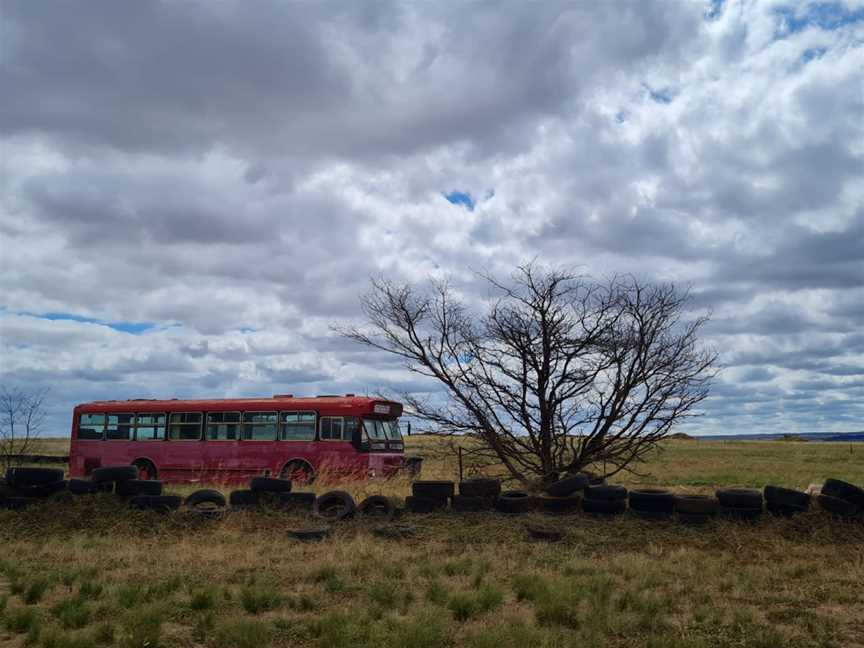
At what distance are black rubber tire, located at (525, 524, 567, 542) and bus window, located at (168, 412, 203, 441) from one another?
43.2 ft

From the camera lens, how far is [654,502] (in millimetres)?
12656

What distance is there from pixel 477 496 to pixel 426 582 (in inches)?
188

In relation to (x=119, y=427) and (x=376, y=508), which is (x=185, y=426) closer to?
(x=119, y=427)

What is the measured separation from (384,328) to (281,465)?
546cm

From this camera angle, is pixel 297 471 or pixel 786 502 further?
pixel 297 471

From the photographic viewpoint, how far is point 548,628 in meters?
6.87

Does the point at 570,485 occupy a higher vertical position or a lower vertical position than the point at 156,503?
higher

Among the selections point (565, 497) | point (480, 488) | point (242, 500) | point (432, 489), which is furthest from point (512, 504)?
point (242, 500)

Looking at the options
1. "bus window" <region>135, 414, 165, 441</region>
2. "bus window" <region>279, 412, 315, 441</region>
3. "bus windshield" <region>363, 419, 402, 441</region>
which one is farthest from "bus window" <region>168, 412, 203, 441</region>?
"bus windshield" <region>363, 419, 402, 441</region>

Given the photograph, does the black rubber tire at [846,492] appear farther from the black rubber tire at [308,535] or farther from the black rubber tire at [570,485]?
the black rubber tire at [308,535]

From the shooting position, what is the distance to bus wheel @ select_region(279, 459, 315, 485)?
20.0 meters

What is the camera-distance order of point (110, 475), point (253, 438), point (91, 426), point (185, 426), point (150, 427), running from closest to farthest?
point (110, 475) → point (253, 438) → point (185, 426) → point (150, 427) → point (91, 426)

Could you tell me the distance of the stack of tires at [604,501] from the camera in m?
12.9

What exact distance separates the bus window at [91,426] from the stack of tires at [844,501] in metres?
20.4
